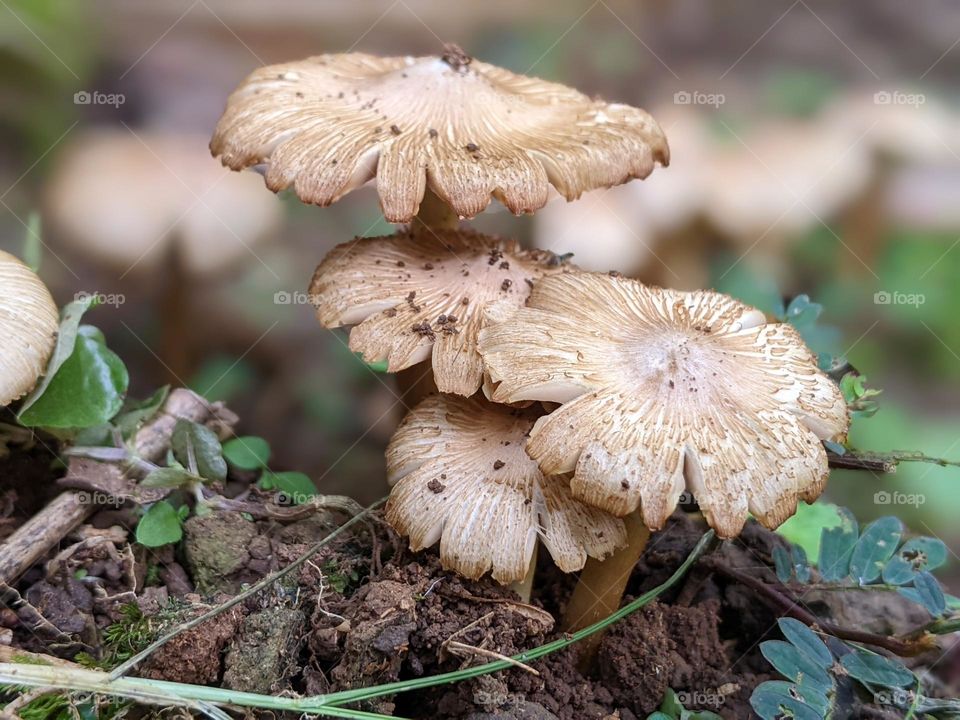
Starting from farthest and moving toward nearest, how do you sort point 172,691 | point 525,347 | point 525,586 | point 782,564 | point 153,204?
point 153,204 → point 782,564 → point 525,586 → point 525,347 → point 172,691

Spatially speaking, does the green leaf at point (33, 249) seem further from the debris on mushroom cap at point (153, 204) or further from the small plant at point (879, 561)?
the small plant at point (879, 561)

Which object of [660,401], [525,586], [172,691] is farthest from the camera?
[525,586]

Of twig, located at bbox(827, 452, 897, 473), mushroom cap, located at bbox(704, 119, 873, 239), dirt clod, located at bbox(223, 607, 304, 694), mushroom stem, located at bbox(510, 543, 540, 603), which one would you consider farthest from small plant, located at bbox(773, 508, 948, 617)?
mushroom cap, located at bbox(704, 119, 873, 239)

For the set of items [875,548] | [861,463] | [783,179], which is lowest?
[875,548]

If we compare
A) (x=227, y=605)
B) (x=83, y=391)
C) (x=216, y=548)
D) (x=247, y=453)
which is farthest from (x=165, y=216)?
(x=227, y=605)

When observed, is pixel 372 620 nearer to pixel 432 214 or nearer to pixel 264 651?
pixel 264 651

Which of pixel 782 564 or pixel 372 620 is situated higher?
pixel 782 564

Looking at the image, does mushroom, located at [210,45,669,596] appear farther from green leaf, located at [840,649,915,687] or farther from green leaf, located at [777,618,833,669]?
green leaf, located at [840,649,915,687]

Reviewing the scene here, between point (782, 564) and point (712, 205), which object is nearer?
point (782, 564)
